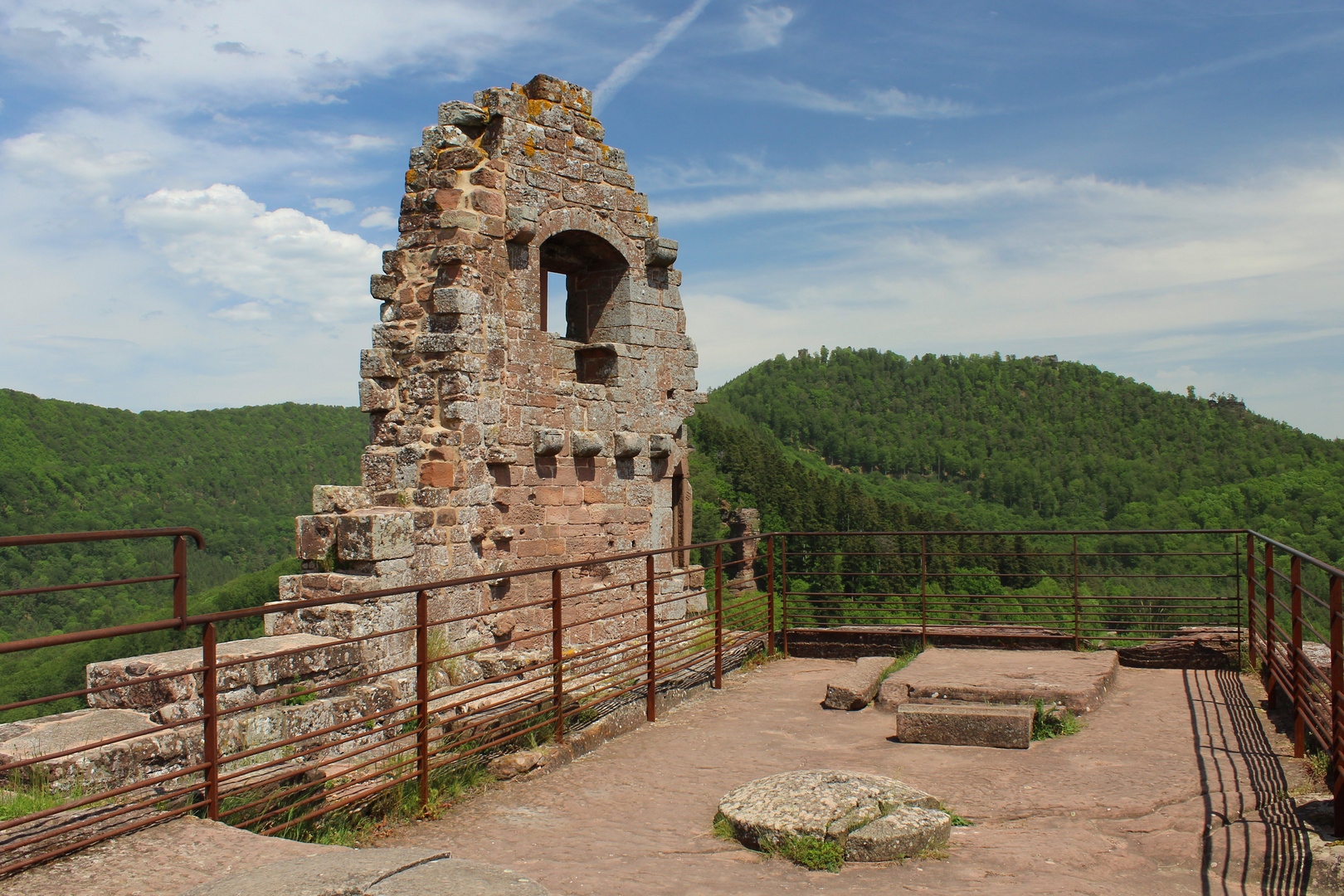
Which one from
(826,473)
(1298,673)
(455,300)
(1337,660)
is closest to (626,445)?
(455,300)

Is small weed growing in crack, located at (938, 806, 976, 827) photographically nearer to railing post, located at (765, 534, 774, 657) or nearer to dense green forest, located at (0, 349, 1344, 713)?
railing post, located at (765, 534, 774, 657)

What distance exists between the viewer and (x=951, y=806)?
4973 mm

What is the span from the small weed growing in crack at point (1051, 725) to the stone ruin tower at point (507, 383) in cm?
440

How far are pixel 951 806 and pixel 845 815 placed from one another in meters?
0.88

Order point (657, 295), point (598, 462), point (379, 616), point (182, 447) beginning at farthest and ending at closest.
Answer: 1. point (182, 447)
2. point (657, 295)
3. point (598, 462)
4. point (379, 616)

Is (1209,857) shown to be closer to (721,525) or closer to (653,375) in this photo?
(653,375)

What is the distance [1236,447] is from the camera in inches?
2589

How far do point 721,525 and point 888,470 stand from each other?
32.7 m

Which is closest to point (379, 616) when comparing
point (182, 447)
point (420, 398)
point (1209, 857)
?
point (420, 398)

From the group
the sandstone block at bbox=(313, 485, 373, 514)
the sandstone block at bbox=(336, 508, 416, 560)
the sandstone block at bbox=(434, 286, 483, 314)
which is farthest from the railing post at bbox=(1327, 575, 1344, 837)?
the sandstone block at bbox=(313, 485, 373, 514)

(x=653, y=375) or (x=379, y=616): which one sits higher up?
(x=653, y=375)

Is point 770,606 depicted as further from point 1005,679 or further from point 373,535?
point 373,535

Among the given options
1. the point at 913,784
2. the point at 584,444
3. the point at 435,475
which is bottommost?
the point at 913,784

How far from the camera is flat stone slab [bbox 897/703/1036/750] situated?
607 cm
